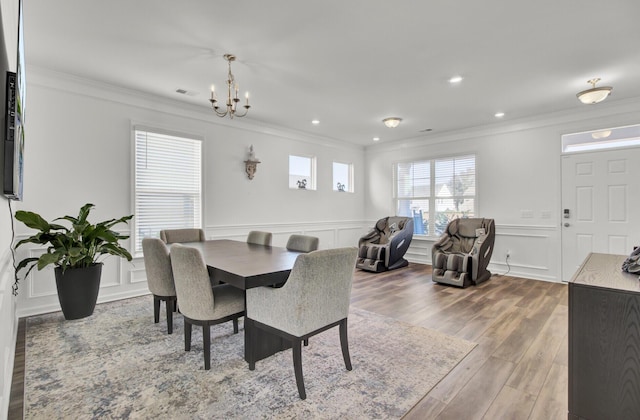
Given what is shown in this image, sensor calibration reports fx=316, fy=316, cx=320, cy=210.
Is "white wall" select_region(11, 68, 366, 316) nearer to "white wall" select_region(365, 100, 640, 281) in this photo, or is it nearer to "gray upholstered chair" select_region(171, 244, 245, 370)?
"gray upholstered chair" select_region(171, 244, 245, 370)

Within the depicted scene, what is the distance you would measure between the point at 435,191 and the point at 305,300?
493 cm

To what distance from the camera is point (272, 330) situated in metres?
2.02

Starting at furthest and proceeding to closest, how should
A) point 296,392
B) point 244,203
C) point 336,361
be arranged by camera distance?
1. point 244,203
2. point 336,361
3. point 296,392

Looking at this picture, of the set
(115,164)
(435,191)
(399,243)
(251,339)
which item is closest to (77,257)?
(115,164)

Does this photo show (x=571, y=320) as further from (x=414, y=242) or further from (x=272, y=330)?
(x=414, y=242)

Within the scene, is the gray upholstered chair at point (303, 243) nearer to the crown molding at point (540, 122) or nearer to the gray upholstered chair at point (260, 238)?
the gray upholstered chair at point (260, 238)

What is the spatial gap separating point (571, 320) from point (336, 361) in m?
1.47

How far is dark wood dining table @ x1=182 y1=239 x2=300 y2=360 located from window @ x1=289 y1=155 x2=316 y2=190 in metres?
3.12

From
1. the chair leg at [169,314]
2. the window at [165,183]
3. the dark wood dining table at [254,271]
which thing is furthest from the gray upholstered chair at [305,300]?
the window at [165,183]

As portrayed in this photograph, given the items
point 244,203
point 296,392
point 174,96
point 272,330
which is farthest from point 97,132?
point 296,392

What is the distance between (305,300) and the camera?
1.86 metres

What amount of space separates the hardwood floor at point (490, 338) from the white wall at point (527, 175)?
1.50ft

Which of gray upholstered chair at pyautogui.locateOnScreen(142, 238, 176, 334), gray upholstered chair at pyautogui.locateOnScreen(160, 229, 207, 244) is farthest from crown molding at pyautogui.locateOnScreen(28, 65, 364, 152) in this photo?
gray upholstered chair at pyautogui.locateOnScreen(142, 238, 176, 334)

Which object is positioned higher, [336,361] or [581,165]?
[581,165]
